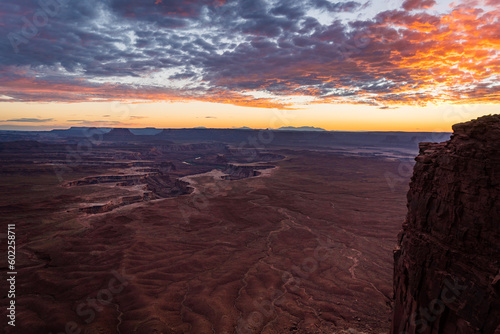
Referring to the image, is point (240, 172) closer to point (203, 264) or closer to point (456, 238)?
point (203, 264)

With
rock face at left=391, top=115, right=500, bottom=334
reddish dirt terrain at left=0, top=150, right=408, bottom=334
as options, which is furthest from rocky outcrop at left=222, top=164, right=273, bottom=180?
rock face at left=391, top=115, right=500, bottom=334

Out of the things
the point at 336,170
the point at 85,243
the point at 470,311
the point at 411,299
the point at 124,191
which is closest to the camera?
the point at 470,311

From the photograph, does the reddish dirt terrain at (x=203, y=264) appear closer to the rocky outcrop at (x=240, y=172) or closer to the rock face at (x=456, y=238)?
the rock face at (x=456, y=238)

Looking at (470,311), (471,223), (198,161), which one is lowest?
(198,161)

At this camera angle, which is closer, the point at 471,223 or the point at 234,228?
the point at 471,223

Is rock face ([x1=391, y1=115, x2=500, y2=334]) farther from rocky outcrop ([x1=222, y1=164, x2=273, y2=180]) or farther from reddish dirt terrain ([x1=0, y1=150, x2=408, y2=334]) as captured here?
rocky outcrop ([x1=222, y1=164, x2=273, y2=180])

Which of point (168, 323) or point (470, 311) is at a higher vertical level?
point (470, 311)

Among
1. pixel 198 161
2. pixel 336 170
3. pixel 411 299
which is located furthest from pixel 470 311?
pixel 198 161

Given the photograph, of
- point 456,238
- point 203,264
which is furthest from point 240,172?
point 456,238

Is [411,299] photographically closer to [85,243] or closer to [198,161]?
[85,243]
